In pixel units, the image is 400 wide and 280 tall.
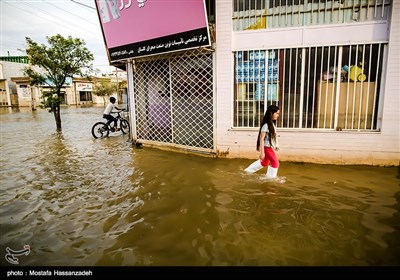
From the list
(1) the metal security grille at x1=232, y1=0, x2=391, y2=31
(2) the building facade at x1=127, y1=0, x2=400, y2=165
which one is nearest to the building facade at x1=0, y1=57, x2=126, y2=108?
(2) the building facade at x1=127, y1=0, x2=400, y2=165

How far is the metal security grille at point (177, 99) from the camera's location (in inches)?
270

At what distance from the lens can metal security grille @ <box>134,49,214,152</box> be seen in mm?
6855

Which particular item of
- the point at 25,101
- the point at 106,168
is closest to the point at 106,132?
the point at 106,168

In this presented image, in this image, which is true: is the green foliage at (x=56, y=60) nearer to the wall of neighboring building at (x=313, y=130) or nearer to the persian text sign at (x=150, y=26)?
the persian text sign at (x=150, y=26)

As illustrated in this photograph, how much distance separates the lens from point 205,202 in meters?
4.12

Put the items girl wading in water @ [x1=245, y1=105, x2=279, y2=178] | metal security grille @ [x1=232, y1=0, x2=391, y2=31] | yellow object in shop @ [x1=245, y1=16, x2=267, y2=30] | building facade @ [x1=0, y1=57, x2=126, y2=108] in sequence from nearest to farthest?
girl wading in water @ [x1=245, y1=105, x2=279, y2=178], metal security grille @ [x1=232, y1=0, x2=391, y2=31], yellow object in shop @ [x1=245, y1=16, x2=267, y2=30], building facade @ [x1=0, y1=57, x2=126, y2=108]

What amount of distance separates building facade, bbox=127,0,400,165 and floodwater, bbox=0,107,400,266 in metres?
0.59

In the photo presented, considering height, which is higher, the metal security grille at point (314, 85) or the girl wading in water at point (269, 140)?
the metal security grille at point (314, 85)

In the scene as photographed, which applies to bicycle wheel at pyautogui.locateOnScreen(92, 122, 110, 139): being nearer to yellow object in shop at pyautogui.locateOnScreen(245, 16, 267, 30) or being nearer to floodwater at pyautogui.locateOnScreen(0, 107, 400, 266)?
floodwater at pyautogui.locateOnScreen(0, 107, 400, 266)

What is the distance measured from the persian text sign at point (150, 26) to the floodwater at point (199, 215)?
3060 mm

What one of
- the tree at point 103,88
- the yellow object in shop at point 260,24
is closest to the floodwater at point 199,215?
the yellow object in shop at point 260,24

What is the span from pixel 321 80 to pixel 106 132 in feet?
27.6

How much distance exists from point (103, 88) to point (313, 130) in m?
41.0
